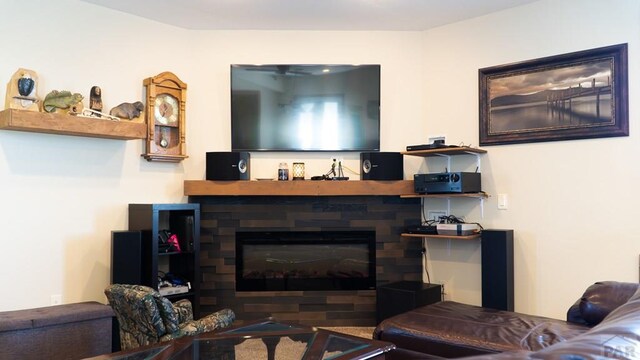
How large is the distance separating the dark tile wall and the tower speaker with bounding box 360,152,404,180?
0.82 feet

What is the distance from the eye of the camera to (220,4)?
4035 mm

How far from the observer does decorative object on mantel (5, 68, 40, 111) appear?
11.4 ft

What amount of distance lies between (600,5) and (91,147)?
13.5 ft

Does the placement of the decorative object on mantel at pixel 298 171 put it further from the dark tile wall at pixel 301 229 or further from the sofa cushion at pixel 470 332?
the sofa cushion at pixel 470 332

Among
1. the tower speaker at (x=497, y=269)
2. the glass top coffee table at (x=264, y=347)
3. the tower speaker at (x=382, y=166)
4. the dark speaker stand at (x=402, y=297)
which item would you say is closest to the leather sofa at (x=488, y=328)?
the glass top coffee table at (x=264, y=347)

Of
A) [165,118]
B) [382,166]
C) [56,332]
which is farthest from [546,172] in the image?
[56,332]

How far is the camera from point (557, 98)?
3861mm

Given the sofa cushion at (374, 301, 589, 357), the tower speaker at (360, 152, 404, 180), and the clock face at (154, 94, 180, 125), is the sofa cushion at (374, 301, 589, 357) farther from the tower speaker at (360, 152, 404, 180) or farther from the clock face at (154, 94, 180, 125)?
the clock face at (154, 94, 180, 125)

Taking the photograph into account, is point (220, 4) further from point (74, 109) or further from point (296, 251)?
point (296, 251)

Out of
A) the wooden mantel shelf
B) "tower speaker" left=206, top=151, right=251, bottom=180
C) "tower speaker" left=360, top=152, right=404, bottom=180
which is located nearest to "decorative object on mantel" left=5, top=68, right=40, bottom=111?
"tower speaker" left=206, top=151, right=251, bottom=180

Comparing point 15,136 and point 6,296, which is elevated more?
point 15,136

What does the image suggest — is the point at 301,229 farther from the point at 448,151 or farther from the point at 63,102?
the point at 63,102

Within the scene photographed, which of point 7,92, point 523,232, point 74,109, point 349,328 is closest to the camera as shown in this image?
point 7,92

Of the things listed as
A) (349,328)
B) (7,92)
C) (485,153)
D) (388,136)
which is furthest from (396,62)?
(7,92)
